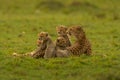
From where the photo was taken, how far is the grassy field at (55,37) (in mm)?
11453

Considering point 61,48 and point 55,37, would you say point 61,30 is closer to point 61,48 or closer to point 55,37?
point 61,48

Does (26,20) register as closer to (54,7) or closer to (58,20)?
(58,20)

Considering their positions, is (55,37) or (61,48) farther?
(55,37)

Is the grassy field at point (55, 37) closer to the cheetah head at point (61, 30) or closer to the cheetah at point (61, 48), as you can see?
the cheetah at point (61, 48)

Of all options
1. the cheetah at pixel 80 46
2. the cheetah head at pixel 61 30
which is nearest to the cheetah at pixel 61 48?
the cheetah at pixel 80 46

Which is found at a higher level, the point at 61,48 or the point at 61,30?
the point at 61,30

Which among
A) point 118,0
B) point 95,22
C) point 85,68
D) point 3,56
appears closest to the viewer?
point 85,68

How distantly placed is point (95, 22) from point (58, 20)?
1746mm

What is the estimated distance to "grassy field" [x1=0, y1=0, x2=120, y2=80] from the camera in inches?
451

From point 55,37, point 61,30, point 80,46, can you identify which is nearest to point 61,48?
point 80,46

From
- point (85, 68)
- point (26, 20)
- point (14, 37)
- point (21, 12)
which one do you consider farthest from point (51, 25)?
point (85, 68)

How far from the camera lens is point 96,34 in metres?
20.3

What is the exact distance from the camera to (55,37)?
19203 millimetres

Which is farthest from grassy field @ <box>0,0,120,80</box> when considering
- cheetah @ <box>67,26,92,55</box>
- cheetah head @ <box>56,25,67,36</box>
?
cheetah head @ <box>56,25,67,36</box>
